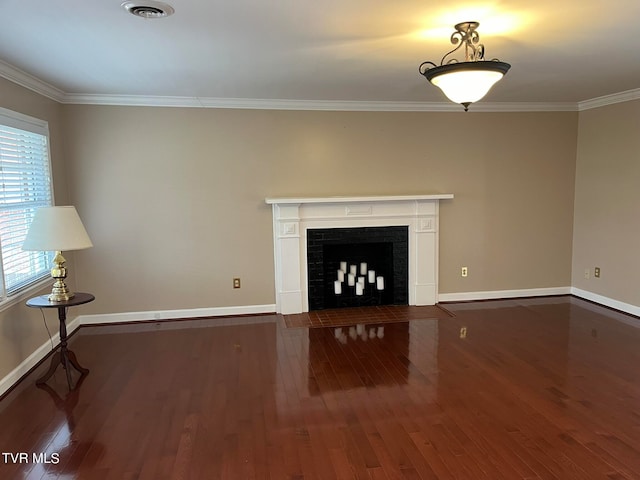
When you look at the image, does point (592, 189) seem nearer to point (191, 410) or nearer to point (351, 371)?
point (351, 371)

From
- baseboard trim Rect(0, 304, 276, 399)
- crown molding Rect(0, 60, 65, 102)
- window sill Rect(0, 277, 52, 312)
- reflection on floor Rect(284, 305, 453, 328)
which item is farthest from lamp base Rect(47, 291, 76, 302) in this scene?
reflection on floor Rect(284, 305, 453, 328)

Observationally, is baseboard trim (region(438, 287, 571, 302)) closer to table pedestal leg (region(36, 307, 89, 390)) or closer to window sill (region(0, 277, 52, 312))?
table pedestal leg (region(36, 307, 89, 390))

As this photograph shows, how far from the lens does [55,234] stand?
3256 millimetres

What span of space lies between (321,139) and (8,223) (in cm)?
298

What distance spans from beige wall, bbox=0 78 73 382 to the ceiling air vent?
1.70 metres

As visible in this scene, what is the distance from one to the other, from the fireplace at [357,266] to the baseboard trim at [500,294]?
1.84 feet

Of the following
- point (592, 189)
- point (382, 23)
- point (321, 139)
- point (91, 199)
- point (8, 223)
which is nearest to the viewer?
point (382, 23)

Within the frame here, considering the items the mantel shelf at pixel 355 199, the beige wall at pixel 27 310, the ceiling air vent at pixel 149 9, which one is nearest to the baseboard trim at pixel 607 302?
the mantel shelf at pixel 355 199

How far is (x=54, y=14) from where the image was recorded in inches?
94.9

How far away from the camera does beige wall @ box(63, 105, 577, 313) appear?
4.76 meters

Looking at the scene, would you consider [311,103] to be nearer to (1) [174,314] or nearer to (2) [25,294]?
(1) [174,314]

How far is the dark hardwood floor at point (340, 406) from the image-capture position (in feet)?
7.91

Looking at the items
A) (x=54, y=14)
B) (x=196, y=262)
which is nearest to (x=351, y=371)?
(x=196, y=262)

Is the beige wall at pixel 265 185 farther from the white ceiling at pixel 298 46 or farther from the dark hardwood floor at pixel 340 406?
the dark hardwood floor at pixel 340 406
